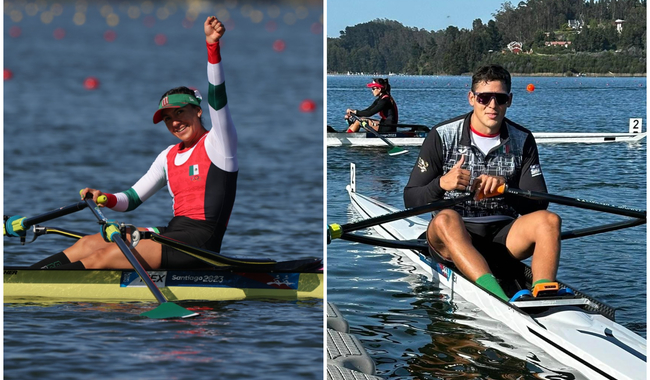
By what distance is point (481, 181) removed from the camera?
15.8 feet

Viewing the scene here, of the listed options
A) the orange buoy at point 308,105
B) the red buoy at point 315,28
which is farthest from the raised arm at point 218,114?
the red buoy at point 315,28

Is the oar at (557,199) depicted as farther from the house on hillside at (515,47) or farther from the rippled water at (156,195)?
the house on hillside at (515,47)

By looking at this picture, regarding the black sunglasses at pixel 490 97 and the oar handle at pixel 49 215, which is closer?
the black sunglasses at pixel 490 97

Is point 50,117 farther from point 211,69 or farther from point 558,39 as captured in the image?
point 558,39

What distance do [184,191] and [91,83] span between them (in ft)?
58.4

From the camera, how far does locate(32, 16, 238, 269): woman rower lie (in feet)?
18.2

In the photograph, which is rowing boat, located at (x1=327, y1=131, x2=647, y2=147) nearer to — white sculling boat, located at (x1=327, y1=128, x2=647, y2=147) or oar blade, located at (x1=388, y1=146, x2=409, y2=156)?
white sculling boat, located at (x1=327, y1=128, x2=647, y2=147)

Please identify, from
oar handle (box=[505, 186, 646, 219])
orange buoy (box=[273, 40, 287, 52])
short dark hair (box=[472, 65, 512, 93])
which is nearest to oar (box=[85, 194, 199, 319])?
oar handle (box=[505, 186, 646, 219])

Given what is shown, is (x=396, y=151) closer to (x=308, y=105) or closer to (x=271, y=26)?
(x=308, y=105)

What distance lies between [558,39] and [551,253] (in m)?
61.3

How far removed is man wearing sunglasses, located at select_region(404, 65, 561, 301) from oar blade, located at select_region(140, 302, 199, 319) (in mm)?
1407

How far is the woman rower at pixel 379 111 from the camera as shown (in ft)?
50.2

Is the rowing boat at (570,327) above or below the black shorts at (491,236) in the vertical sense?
below

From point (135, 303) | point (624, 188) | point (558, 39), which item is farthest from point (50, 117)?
point (558, 39)
